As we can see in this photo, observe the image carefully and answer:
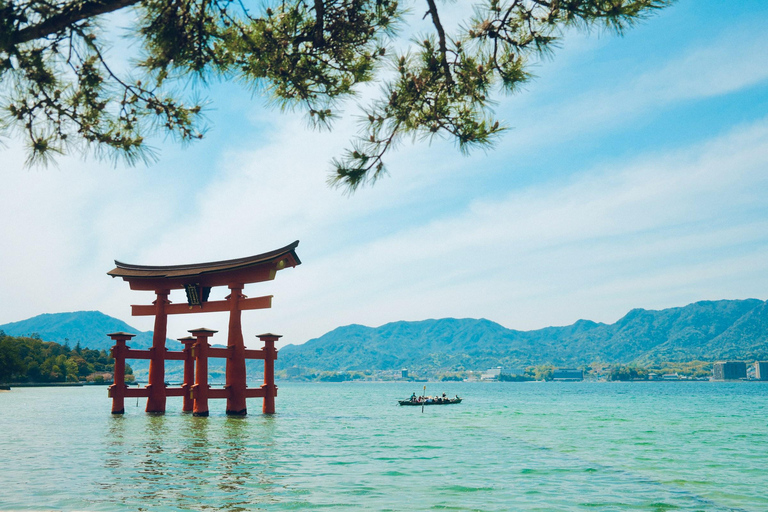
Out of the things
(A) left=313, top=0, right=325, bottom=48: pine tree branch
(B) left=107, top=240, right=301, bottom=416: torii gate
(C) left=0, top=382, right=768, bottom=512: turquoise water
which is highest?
(A) left=313, top=0, right=325, bottom=48: pine tree branch

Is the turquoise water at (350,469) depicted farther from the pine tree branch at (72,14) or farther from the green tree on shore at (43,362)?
the green tree on shore at (43,362)

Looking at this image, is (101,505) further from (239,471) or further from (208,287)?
(208,287)

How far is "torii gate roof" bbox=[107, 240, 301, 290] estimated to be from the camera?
20.0 m

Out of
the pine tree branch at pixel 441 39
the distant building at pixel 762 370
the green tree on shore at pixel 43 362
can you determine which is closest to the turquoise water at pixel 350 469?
the pine tree branch at pixel 441 39

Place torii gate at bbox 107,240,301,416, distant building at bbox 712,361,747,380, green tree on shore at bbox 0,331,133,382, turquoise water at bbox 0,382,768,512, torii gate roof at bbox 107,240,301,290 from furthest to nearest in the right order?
distant building at bbox 712,361,747,380
green tree on shore at bbox 0,331,133,382
torii gate at bbox 107,240,301,416
torii gate roof at bbox 107,240,301,290
turquoise water at bbox 0,382,768,512

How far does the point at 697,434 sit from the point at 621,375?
169 m

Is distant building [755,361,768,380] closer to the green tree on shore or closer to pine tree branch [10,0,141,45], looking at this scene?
the green tree on shore

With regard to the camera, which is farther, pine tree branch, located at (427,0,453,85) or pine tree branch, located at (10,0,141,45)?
pine tree branch, located at (427,0,453,85)

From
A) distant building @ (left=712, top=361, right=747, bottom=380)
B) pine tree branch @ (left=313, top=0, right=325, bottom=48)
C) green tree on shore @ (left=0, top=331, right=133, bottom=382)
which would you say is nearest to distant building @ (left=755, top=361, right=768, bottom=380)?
distant building @ (left=712, top=361, right=747, bottom=380)

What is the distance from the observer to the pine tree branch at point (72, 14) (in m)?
4.94

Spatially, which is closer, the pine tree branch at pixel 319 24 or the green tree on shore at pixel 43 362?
the pine tree branch at pixel 319 24

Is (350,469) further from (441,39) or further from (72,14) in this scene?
(72,14)

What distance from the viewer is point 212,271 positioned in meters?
20.9

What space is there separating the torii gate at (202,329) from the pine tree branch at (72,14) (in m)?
14.8
